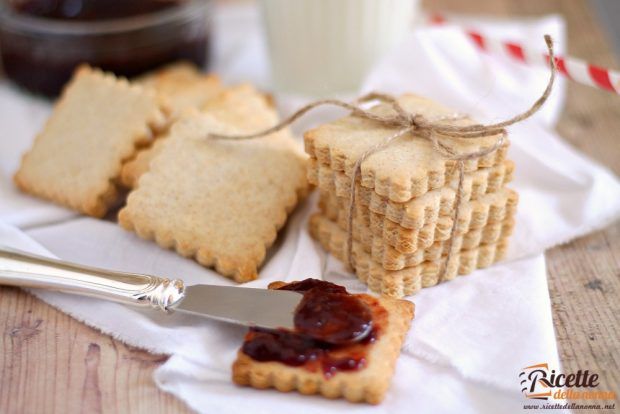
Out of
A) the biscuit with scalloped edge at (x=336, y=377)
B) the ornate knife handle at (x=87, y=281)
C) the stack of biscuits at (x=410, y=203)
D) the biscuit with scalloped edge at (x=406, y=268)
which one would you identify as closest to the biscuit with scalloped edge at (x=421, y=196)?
the stack of biscuits at (x=410, y=203)

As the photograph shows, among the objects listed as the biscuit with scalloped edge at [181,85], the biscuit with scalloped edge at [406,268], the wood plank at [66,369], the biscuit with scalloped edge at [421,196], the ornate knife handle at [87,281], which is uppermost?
the biscuit with scalloped edge at [421,196]

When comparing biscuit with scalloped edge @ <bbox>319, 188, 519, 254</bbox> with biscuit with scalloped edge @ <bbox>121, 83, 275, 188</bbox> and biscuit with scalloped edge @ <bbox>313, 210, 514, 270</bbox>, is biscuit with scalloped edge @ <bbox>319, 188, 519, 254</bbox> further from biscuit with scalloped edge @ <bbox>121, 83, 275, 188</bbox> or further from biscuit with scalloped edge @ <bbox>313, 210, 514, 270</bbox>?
biscuit with scalloped edge @ <bbox>121, 83, 275, 188</bbox>

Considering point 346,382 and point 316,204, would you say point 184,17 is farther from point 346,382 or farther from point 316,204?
point 346,382

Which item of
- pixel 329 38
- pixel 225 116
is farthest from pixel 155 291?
pixel 329 38

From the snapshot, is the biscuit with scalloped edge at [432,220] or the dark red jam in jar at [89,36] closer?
the biscuit with scalloped edge at [432,220]

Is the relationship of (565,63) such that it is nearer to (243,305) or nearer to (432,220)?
(432,220)

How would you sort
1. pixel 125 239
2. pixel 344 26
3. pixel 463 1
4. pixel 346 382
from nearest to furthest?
pixel 346 382
pixel 125 239
pixel 344 26
pixel 463 1

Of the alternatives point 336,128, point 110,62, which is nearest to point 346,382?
point 336,128

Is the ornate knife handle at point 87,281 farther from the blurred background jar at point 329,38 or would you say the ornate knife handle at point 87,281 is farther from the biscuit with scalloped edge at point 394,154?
the blurred background jar at point 329,38
